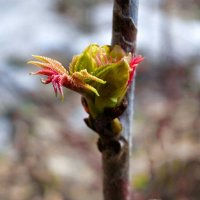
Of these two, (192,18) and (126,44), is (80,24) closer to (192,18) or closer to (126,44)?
(192,18)

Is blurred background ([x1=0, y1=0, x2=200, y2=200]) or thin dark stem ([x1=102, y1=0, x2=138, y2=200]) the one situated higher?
blurred background ([x1=0, y1=0, x2=200, y2=200])

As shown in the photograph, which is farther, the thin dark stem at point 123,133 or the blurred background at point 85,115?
the blurred background at point 85,115

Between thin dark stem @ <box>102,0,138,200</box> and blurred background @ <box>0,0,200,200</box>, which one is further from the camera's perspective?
blurred background @ <box>0,0,200,200</box>

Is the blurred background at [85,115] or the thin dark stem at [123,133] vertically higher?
the blurred background at [85,115]

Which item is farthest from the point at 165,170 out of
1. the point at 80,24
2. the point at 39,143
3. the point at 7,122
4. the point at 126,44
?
the point at 80,24
